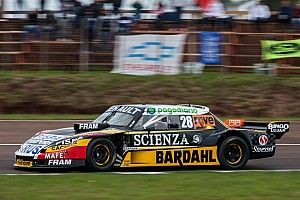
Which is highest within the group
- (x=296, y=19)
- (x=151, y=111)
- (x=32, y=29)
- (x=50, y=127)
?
(x=296, y=19)

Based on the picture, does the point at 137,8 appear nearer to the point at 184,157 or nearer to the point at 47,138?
the point at 184,157

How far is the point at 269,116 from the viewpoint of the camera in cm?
2392

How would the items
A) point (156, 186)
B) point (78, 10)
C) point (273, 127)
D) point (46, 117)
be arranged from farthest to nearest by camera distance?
point (78, 10) → point (46, 117) → point (273, 127) → point (156, 186)

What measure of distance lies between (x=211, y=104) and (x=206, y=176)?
11849 mm

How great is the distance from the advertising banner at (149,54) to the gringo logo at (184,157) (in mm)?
11281

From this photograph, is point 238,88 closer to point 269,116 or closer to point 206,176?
point 269,116

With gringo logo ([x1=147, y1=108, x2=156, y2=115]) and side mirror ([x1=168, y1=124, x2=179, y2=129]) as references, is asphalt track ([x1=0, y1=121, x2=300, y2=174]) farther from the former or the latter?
gringo logo ([x1=147, y1=108, x2=156, y2=115])

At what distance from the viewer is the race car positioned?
1265 centimetres

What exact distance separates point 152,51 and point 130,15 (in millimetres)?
1426

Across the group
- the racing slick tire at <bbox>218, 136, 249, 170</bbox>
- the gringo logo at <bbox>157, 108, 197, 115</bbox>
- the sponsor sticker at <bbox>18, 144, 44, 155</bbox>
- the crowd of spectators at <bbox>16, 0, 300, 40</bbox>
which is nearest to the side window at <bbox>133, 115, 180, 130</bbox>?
the gringo logo at <bbox>157, 108, 197, 115</bbox>

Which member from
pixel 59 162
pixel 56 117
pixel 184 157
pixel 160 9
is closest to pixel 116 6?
pixel 160 9

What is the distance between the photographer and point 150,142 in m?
13.2

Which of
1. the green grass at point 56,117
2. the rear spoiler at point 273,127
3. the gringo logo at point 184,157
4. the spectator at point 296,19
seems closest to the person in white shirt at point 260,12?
the spectator at point 296,19

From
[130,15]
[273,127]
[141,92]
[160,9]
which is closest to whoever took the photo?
[273,127]
